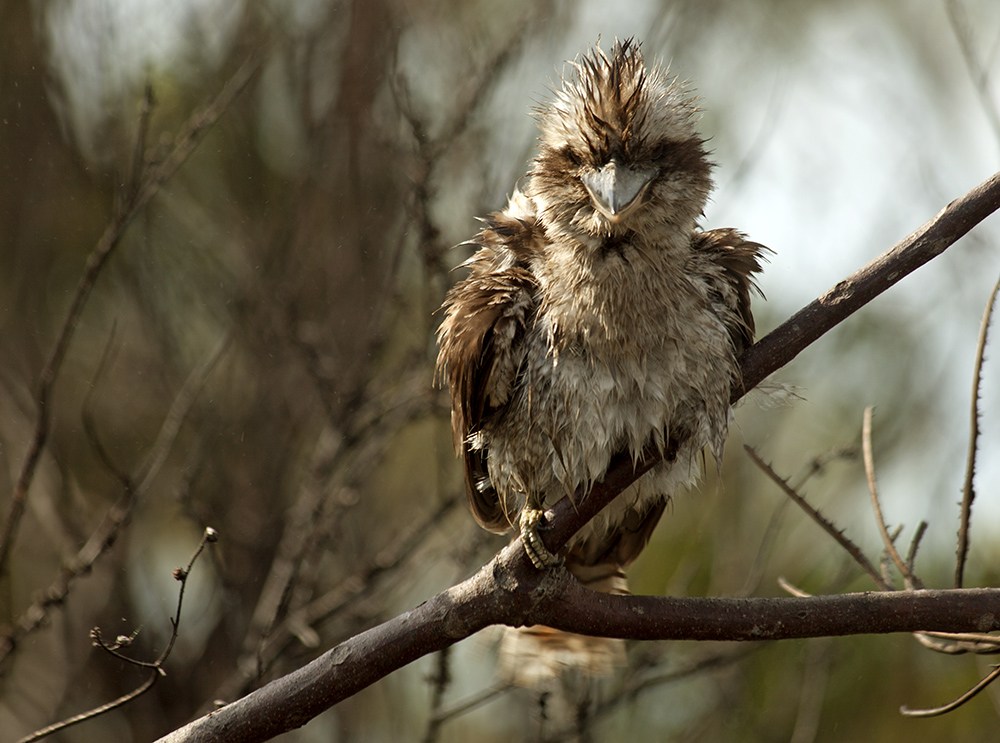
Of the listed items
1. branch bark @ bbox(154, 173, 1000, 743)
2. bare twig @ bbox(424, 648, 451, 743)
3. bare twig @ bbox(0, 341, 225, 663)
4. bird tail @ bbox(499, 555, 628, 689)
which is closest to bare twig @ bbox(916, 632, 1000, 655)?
branch bark @ bbox(154, 173, 1000, 743)

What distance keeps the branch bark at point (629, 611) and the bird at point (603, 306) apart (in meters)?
0.10

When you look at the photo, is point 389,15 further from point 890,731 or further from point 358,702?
point 890,731

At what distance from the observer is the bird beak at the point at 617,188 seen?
6.81ft

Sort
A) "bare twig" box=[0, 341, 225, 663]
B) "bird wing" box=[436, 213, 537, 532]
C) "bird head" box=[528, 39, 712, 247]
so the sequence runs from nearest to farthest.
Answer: "bird head" box=[528, 39, 712, 247] < "bird wing" box=[436, 213, 537, 532] < "bare twig" box=[0, 341, 225, 663]

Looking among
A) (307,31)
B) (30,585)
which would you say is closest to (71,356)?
(30,585)

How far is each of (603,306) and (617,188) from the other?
12.2 inches

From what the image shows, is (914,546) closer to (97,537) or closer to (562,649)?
(562,649)

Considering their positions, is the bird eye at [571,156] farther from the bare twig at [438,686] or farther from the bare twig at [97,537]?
the bare twig at [438,686]

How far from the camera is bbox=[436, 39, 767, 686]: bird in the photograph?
7.38ft

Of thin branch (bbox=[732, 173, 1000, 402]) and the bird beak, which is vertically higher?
the bird beak

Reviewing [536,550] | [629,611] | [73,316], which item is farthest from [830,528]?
[73,316]

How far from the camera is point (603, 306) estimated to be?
2275mm

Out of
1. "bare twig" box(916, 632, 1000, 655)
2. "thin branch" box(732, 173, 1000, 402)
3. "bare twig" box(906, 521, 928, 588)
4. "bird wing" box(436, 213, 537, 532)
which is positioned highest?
"bird wing" box(436, 213, 537, 532)

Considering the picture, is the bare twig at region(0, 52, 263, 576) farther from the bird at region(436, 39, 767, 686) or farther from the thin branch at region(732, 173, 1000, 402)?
the thin branch at region(732, 173, 1000, 402)
